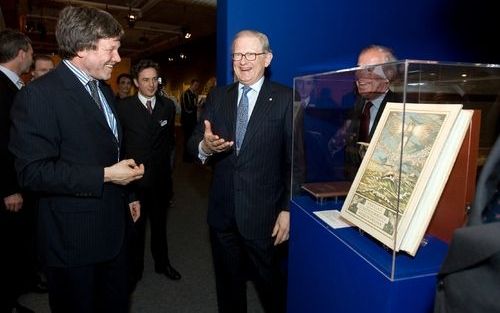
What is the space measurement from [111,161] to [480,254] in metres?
1.45

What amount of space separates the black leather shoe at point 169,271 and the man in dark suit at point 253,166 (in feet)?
4.01

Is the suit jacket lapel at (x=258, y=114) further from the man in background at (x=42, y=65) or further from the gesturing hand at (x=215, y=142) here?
the man in background at (x=42, y=65)

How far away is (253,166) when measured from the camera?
5.97 feet

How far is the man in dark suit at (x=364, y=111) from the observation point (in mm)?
1152

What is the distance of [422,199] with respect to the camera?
3.07 ft

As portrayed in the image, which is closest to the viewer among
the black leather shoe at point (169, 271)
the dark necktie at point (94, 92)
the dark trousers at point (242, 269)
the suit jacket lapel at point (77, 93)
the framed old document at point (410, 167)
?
Answer: the framed old document at point (410, 167)

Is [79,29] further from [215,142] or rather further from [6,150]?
[6,150]

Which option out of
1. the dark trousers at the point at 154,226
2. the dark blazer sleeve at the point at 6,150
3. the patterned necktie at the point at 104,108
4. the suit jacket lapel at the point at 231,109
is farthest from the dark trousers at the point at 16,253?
the suit jacket lapel at the point at 231,109

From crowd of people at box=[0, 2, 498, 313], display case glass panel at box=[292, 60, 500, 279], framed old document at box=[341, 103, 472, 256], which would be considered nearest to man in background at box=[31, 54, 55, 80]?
crowd of people at box=[0, 2, 498, 313]

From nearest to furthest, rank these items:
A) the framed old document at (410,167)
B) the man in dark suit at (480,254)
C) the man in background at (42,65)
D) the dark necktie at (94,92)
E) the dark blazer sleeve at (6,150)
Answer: the man in dark suit at (480,254)
the framed old document at (410,167)
the dark necktie at (94,92)
the dark blazer sleeve at (6,150)
the man in background at (42,65)

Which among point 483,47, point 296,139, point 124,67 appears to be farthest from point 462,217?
point 124,67

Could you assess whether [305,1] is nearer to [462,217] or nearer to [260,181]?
[260,181]

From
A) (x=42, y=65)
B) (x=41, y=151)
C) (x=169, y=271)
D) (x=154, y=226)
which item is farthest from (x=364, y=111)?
(x=42, y=65)

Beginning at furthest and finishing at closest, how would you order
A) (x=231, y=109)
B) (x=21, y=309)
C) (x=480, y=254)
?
(x=21, y=309) → (x=231, y=109) → (x=480, y=254)
